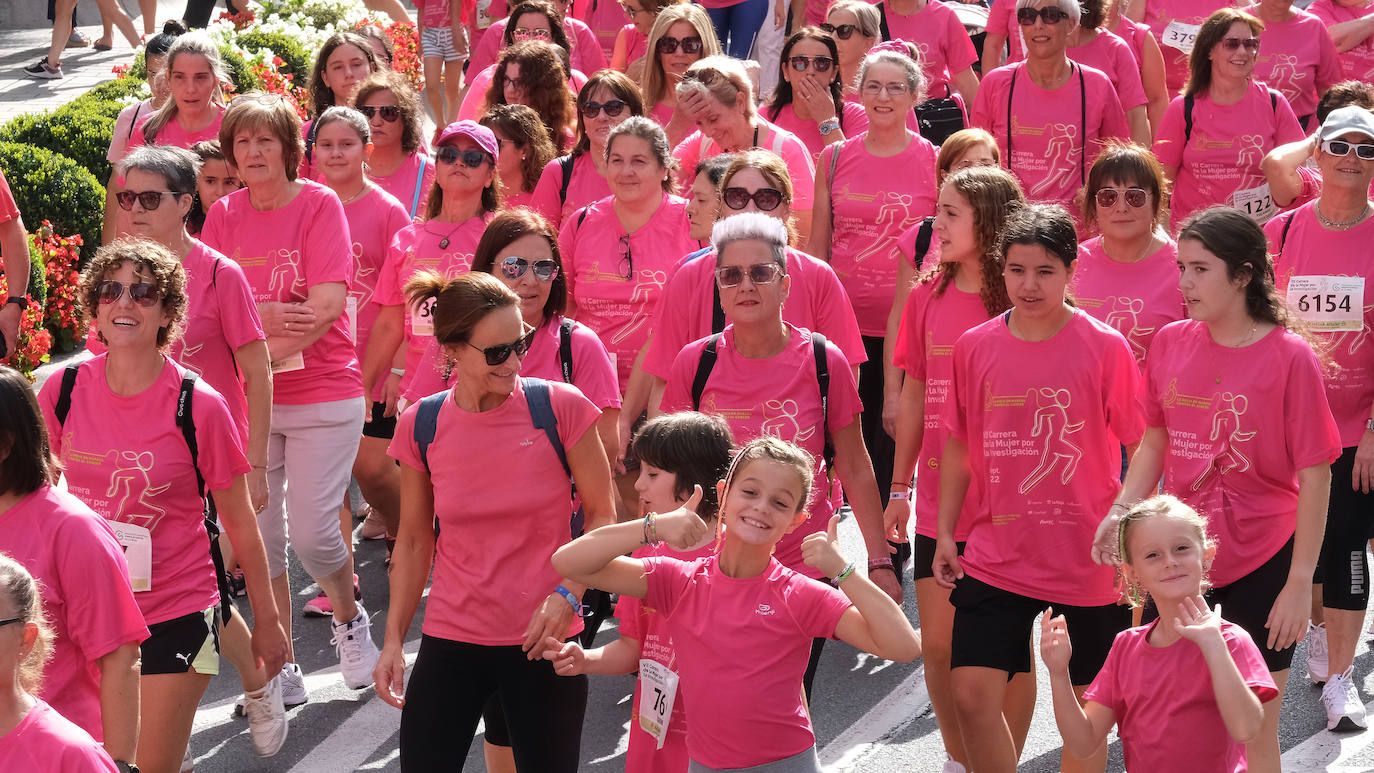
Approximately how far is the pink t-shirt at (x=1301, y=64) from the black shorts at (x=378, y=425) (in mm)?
5451

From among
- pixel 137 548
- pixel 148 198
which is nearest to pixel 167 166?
pixel 148 198

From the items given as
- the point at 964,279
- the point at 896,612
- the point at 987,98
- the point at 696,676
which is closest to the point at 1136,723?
the point at 896,612

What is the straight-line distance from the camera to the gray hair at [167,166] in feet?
21.4

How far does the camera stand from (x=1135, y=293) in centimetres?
651

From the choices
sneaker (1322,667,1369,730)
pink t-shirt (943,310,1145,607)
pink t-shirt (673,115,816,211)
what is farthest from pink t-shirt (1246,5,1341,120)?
pink t-shirt (943,310,1145,607)

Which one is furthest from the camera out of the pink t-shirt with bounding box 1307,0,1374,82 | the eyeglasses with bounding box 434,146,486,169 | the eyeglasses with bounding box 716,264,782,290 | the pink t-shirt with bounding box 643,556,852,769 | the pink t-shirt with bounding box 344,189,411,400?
the pink t-shirt with bounding box 1307,0,1374,82

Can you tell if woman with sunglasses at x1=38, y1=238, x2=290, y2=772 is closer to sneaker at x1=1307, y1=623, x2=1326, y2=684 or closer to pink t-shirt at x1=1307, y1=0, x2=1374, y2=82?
sneaker at x1=1307, y1=623, x2=1326, y2=684

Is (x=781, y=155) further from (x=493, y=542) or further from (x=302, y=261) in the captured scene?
(x=493, y=542)

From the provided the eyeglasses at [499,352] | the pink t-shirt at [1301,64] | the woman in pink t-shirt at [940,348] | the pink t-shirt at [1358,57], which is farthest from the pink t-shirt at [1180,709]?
the pink t-shirt at [1358,57]

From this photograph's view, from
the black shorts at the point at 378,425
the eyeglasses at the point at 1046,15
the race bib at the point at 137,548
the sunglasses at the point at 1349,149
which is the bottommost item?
the black shorts at the point at 378,425

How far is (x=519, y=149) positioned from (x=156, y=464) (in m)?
3.51

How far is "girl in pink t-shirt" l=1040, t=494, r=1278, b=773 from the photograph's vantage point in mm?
4410

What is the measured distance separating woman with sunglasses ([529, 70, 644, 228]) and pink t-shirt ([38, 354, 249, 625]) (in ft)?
9.95

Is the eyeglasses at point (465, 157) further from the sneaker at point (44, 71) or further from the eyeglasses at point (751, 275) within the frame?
the sneaker at point (44, 71)
